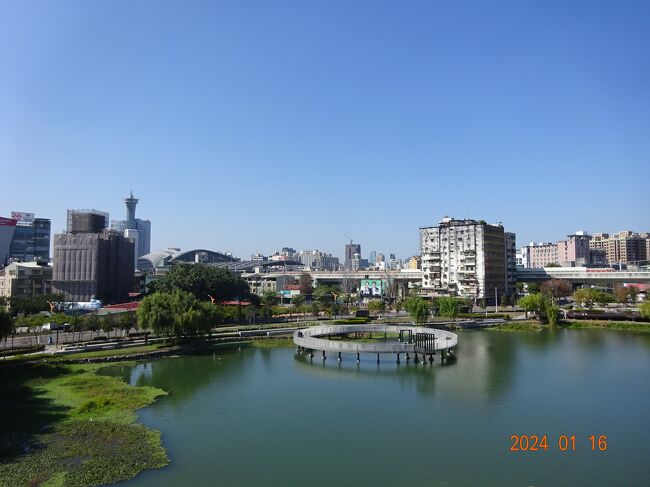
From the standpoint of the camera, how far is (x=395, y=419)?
80.1 ft

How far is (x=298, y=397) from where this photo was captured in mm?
28594

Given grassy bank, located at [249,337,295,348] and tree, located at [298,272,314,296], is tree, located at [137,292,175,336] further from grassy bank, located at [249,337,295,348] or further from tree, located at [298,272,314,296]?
tree, located at [298,272,314,296]

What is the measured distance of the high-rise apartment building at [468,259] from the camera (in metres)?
90.2

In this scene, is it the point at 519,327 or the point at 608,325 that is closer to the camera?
the point at 608,325

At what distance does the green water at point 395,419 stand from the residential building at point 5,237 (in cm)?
9814

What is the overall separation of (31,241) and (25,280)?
53104 millimetres

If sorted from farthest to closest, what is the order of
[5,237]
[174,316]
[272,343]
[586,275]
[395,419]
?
[5,237], [586,275], [272,343], [174,316], [395,419]

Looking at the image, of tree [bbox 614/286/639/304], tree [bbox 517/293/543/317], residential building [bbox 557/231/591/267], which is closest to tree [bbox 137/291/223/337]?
tree [bbox 517/293/543/317]

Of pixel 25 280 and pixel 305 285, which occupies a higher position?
pixel 25 280

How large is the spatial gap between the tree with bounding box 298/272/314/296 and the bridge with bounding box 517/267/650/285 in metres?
44.4

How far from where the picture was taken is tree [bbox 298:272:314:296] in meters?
108

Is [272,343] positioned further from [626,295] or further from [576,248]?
[576,248]

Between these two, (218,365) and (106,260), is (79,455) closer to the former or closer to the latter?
(218,365)

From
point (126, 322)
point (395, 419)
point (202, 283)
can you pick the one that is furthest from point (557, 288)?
point (395, 419)
